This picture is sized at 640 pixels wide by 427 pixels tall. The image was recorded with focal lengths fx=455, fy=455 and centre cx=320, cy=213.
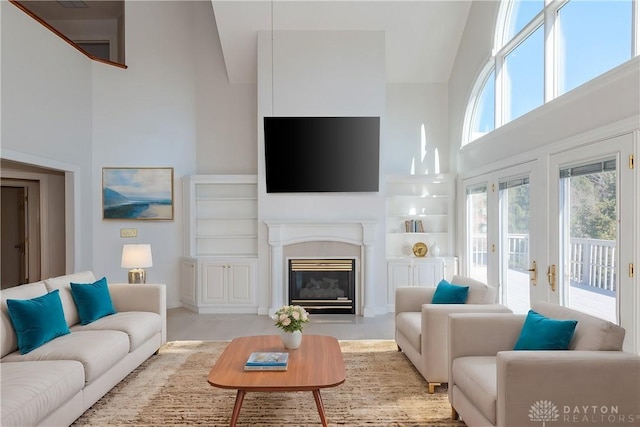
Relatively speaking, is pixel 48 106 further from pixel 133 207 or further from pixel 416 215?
pixel 416 215

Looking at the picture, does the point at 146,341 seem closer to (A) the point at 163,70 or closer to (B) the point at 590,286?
(B) the point at 590,286

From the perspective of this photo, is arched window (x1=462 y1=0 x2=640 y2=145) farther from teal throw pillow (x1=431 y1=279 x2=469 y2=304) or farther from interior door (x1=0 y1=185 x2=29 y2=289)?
interior door (x1=0 y1=185 x2=29 y2=289)

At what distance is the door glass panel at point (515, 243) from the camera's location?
4.88m

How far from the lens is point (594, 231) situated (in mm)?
3709

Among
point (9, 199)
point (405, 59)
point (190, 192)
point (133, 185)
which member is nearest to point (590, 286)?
point (405, 59)

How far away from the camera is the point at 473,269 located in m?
6.46

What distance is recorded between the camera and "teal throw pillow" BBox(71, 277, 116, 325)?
13.5 ft

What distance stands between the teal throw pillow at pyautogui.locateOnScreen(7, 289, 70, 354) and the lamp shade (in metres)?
1.84

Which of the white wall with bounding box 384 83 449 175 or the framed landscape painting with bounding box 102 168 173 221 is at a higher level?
the white wall with bounding box 384 83 449 175

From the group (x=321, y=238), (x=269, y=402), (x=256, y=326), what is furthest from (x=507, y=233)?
(x=269, y=402)

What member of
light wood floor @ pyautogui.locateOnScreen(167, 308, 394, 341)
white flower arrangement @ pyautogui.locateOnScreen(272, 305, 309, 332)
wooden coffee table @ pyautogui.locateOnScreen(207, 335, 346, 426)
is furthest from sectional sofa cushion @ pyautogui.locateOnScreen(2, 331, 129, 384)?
light wood floor @ pyautogui.locateOnScreen(167, 308, 394, 341)

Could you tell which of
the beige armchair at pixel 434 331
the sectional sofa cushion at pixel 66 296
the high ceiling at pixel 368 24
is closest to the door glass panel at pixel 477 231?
the beige armchair at pixel 434 331

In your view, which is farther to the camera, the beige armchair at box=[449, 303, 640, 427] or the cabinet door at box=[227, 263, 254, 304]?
the cabinet door at box=[227, 263, 254, 304]

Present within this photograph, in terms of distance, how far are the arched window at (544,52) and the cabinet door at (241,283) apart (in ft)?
12.6
